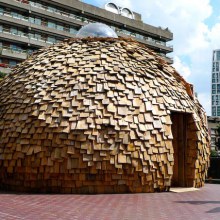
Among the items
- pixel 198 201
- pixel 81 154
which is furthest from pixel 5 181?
pixel 198 201

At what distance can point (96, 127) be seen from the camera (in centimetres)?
816

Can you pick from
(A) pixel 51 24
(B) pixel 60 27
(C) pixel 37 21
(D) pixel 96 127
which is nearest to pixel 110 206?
(D) pixel 96 127

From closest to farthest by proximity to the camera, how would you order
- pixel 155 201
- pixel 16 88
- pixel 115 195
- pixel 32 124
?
1. pixel 155 201
2. pixel 115 195
3. pixel 32 124
4. pixel 16 88

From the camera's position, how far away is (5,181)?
886 centimetres

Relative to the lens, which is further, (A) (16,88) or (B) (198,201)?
(A) (16,88)

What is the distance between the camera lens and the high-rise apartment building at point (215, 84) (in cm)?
10900

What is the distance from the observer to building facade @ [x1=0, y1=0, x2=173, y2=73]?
134ft

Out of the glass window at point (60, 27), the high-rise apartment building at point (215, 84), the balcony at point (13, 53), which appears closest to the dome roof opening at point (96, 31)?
the balcony at point (13, 53)

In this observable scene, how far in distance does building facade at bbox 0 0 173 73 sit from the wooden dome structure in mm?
29560

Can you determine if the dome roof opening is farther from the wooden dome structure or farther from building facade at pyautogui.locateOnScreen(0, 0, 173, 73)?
building facade at pyautogui.locateOnScreen(0, 0, 173, 73)

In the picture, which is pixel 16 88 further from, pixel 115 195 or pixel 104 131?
pixel 115 195

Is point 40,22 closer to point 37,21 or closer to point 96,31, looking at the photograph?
point 37,21

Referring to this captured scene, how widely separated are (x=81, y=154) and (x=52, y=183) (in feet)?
2.94

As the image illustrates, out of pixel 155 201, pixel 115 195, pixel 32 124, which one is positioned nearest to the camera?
pixel 155 201
